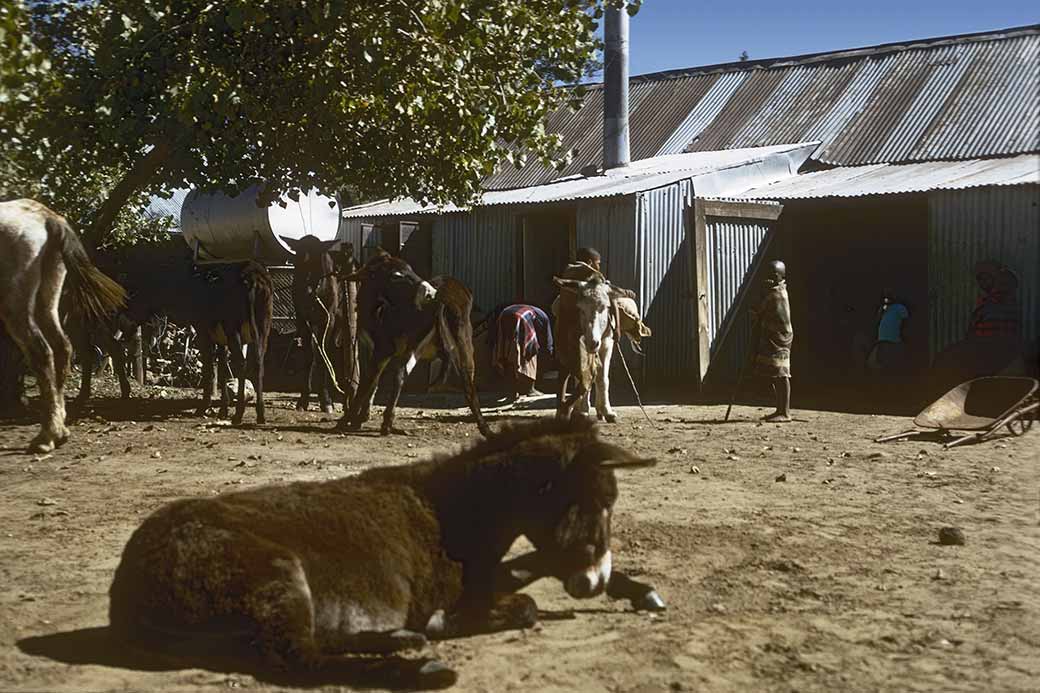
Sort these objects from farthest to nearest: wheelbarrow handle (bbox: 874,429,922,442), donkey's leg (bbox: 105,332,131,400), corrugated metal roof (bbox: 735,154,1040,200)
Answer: corrugated metal roof (bbox: 735,154,1040,200) < donkey's leg (bbox: 105,332,131,400) < wheelbarrow handle (bbox: 874,429,922,442)

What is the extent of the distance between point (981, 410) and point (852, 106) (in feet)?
34.3

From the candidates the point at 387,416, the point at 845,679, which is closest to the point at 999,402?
the point at 387,416

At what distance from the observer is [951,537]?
22.4ft

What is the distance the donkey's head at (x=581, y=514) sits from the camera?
463 centimetres

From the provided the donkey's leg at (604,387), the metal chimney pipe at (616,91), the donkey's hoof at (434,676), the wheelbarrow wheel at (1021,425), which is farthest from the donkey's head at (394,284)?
the metal chimney pipe at (616,91)

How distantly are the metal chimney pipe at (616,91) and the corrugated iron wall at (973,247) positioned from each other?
289 inches

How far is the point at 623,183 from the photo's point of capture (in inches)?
752

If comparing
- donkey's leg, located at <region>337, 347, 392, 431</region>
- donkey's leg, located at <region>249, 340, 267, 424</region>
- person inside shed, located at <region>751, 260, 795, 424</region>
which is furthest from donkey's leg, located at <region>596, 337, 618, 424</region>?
donkey's leg, located at <region>249, 340, 267, 424</region>

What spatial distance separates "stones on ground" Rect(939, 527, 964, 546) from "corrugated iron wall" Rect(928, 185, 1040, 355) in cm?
921

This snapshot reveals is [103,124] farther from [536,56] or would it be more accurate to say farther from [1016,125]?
[1016,125]

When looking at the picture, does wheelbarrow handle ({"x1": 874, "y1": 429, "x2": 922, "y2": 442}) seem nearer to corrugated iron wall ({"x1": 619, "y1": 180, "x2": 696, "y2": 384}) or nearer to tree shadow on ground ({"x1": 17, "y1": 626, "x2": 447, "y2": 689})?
corrugated iron wall ({"x1": 619, "y1": 180, "x2": 696, "y2": 384})

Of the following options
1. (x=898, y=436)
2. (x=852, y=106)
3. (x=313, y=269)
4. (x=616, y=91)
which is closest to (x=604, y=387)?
(x=898, y=436)

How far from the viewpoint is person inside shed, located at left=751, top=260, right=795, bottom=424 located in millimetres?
13359

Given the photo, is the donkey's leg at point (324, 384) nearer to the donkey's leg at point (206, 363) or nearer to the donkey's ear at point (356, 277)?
the donkey's leg at point (206, 363)
